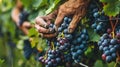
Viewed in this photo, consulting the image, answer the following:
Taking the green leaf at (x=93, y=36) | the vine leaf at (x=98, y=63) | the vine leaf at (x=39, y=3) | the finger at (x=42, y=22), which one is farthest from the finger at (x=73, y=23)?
the vine leaf at (x=39, y=3)

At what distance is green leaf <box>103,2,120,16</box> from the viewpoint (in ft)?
6.54

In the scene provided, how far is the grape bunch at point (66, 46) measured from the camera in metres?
2.08

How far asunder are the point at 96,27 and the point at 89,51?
0.30 m

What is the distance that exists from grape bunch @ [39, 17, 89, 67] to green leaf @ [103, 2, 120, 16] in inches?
8.2

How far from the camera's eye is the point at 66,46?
6.86 feet

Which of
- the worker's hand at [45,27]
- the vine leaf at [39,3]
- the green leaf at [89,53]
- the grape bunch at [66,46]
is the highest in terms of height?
the vine leaf at [39,3]

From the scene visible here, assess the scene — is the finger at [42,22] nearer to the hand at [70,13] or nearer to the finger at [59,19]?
the hand at [70,13]

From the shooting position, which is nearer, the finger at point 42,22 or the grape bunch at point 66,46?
the grape bunch at point 66,46

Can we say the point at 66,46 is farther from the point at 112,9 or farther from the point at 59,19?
the point at 112,9

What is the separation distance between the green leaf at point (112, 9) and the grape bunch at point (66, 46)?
0.21 meters

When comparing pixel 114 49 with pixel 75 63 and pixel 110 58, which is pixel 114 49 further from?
pixel 75 63

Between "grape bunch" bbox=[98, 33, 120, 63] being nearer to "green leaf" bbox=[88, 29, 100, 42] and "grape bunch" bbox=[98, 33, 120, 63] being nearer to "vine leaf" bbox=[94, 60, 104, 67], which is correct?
"green leaf" bbox=[88, 29, 100, 42]

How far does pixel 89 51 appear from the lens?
93.2 inches

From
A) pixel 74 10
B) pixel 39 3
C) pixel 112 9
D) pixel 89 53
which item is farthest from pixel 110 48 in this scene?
pixel 39 3
